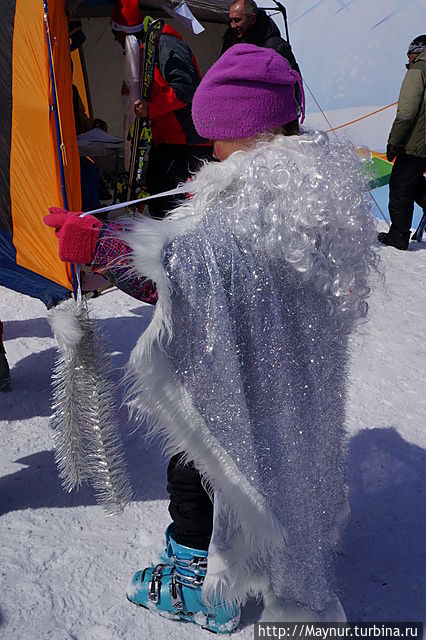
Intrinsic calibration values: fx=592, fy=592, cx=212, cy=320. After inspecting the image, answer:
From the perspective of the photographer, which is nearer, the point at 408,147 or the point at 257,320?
the point at 257,320

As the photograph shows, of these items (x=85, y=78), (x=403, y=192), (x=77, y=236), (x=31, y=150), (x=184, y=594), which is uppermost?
(x=77, y=236)

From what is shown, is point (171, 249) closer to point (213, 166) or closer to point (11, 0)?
point (213, 166)

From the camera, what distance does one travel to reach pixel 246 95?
4.14ft

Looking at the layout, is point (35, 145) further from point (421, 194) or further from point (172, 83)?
point (421, 194)

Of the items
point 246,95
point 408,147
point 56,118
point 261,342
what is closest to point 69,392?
point 261,342

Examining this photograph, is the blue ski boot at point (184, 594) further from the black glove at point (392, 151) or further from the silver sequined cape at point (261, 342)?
the black glove at point (392, 151)

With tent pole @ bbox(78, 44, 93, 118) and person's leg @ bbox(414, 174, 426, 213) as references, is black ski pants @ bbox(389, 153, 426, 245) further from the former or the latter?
tent pole @ bbox(78, 44, 93, 118)

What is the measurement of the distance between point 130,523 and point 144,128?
2.43 meters

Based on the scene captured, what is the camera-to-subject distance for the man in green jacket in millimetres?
4855

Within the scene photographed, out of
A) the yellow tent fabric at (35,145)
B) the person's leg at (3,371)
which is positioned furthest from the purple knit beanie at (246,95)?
the person's leg at (3,371)

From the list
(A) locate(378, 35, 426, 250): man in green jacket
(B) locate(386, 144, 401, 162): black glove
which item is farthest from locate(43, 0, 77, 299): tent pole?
(B) locate(386, 144, 401, 162): black glove

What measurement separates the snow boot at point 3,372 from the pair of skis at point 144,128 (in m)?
1.48

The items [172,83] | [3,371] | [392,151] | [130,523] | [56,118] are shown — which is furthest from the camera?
[392,151]

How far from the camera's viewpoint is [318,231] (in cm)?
126
